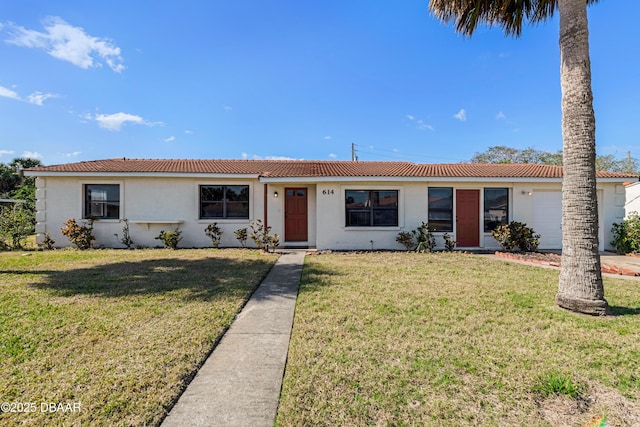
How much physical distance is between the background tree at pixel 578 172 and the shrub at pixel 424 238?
6192 mm

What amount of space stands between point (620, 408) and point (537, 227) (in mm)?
11264

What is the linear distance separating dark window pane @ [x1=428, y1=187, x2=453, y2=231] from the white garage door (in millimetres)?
3382

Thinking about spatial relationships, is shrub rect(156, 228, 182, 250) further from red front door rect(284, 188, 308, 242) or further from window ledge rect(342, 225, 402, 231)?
window ledge rect(342, 225, 402, 231)

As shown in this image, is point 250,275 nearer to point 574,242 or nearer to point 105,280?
point 105,280

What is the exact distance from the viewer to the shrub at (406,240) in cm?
1129

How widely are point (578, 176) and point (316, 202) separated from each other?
27.1 feet

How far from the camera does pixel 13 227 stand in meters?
11.5

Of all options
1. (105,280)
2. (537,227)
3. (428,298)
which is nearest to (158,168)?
(105,280)

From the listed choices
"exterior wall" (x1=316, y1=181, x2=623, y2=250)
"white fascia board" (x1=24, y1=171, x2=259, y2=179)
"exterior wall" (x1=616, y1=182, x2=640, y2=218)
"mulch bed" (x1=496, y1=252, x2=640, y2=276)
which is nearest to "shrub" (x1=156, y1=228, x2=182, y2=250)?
"white fascia board" (x1=24, y1=171, x2=259, y2=179)

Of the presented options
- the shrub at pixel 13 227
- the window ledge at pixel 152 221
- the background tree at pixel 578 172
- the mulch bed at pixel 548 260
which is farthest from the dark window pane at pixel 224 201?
the background tree at pixel 578 172

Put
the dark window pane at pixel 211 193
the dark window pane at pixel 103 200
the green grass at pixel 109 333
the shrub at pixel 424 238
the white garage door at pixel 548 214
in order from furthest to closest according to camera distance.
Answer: the dark window pane at pixel 211 193 → the dark window pane at pixel 103 200 → the white garage door at pixel 548 214 → the shrub at pixel 424 238 → the green grass at pixel 109 333

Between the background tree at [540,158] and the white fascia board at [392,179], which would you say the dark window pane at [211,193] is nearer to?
the white fascia board at [392,179]

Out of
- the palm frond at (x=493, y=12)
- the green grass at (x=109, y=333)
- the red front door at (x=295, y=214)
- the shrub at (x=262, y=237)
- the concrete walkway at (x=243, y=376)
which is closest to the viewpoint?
the concrete walkway at (x=243, y=376)

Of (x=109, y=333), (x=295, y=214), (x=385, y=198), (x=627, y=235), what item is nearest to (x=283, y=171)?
(x=295, y=214)
